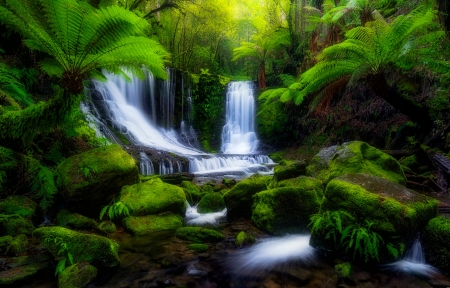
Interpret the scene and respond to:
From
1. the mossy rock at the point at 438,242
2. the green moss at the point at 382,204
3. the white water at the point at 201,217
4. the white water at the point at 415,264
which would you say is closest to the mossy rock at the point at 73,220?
the white water at the point at 201,217

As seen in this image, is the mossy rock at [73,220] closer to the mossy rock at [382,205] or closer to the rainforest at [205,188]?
the rainforest at [205,188]

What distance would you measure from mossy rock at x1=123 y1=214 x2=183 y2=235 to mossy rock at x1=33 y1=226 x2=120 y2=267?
90 centimetres

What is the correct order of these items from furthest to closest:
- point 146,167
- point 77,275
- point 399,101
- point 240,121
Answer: point 240,121, point 146,167, point 399,101, point 77,275

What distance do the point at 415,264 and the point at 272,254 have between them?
1413 mm

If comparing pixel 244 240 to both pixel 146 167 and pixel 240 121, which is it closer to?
pixel 146 167

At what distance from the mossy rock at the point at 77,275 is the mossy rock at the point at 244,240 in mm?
1606

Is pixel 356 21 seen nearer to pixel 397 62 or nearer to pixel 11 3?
pixel 397 62

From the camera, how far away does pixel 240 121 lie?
43.5ft

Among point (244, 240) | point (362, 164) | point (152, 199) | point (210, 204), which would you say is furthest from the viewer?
point (210, 204)

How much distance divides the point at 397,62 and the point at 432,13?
35.8 inches

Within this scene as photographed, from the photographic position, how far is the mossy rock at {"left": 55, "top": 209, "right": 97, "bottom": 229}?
11.8ft

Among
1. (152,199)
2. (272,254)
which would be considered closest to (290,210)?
(272,254)

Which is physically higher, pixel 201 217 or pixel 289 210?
pixel 289 210

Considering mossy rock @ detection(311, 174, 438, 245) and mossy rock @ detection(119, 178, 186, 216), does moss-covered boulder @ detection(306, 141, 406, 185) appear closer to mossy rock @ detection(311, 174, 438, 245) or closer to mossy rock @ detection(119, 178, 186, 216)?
mossy rock @ detection(311, 174, 438, 245)
